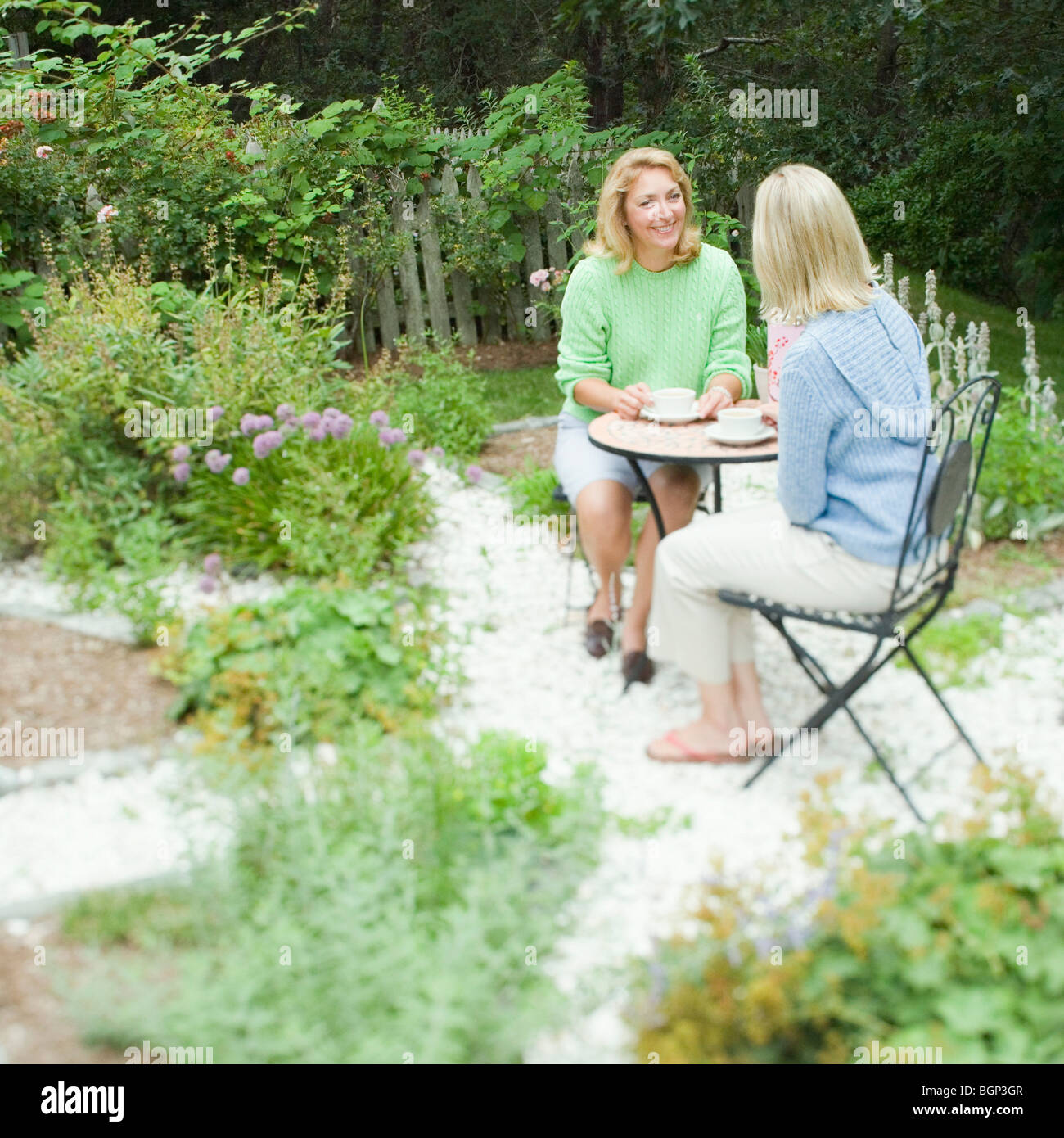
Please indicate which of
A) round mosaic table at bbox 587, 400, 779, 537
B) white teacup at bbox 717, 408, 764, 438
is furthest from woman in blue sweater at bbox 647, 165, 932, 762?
white teacup at bbox 717, 408, 764, 438

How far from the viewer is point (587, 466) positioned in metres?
3.99

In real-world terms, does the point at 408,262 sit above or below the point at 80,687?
above

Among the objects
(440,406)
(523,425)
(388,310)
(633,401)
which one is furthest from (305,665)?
(388,310)

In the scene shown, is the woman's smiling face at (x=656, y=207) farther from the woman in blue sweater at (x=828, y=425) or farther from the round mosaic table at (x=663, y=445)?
the woman in blue sweater at (x=828, y=425)

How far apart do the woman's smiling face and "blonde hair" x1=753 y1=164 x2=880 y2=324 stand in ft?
2.80

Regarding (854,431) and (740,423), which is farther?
(740,423)

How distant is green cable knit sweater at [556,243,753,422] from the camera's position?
4141 millimetres

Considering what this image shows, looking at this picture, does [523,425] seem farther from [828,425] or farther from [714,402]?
[828,425]

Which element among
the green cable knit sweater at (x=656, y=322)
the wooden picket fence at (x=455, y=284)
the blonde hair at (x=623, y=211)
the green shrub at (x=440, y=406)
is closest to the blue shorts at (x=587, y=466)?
the green cable knit sweater at (x=656, y=322)

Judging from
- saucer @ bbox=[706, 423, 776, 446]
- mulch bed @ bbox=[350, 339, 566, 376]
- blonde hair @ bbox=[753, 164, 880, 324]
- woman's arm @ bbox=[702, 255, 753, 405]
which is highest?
blonde hair @ bbox=[753, 164, 880, 324]

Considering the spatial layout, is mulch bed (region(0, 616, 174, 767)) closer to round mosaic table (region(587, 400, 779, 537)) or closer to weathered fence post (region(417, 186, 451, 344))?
round mosaic table (region(587, 400, 779, 537))

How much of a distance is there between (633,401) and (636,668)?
858 millimetres

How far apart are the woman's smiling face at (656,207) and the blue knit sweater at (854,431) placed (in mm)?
1087

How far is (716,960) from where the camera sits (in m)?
2.27
